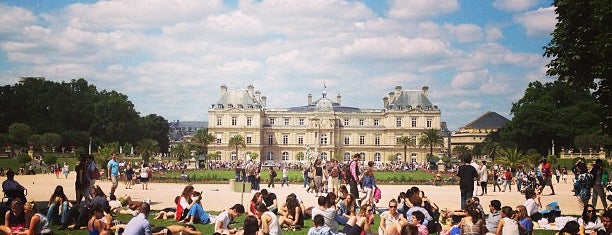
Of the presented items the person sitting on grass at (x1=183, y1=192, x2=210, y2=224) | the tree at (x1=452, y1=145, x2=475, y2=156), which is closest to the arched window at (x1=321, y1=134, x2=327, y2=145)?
the tree at (x1=452, y1=145, x2=475, y2=156)

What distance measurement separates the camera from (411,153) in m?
85.5

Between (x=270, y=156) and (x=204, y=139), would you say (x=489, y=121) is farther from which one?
(x=204, y=139)

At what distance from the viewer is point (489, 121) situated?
11519 cm

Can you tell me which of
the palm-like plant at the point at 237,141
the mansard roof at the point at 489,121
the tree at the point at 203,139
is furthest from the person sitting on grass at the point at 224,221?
the mansard roof at the point at 489,121

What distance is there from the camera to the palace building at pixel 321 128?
283 feet

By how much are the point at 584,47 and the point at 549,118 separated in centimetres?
4571

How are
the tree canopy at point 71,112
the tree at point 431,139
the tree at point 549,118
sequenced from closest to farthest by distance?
the tree at point 549,118 → the tree canopy at point 71,112 → the tree at point 431,139

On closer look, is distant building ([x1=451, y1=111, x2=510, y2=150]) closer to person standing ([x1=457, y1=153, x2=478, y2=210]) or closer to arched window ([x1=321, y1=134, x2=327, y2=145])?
arched window ([x1=321, y1=134, x2=327, y2=145])

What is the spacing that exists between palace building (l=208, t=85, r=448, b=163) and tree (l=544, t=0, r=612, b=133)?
68262 mm

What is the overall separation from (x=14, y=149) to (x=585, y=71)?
46734mm

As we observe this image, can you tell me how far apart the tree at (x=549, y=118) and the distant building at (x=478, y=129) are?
47181mm

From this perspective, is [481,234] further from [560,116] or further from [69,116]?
[69,116]

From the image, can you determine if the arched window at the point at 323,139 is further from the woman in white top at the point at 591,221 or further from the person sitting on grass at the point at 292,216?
the woman in white top at the point at 591,221

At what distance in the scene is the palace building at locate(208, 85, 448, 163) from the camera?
86.1 metres
